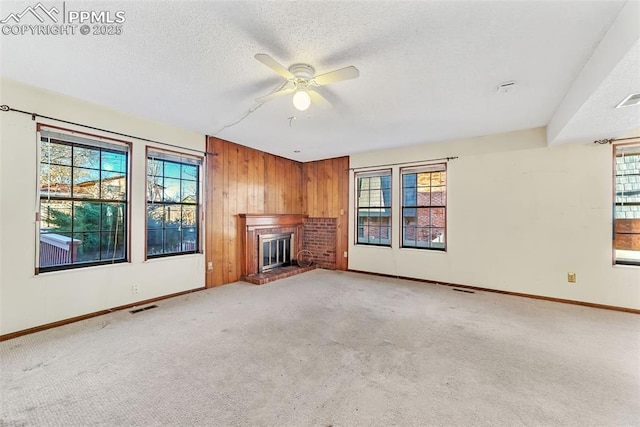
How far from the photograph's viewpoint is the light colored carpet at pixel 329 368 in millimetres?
1595

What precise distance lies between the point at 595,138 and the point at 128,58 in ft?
17.4

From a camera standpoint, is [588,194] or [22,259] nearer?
[22,259]

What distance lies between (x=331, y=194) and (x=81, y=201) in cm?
417

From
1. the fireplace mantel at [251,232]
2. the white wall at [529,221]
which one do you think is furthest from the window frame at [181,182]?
the white wall at [529,221]

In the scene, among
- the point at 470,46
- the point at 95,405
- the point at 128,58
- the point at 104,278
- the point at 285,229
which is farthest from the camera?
the point at 285,229

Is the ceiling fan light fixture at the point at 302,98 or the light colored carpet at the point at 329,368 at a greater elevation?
the ceiling fan light fixture at the point at 302,98

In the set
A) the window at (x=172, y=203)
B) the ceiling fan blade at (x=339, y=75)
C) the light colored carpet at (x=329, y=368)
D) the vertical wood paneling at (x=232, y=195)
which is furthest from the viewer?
the vertical wood paneling at (x=232, y=195)

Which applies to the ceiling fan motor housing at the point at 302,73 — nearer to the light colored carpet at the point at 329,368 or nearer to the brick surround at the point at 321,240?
the light colored carpet at the point at 329,368

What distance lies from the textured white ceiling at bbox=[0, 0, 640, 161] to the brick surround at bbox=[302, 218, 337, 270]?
288 centimetres

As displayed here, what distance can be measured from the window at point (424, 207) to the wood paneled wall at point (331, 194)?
1.27 m

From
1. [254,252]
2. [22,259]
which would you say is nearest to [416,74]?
[254,252]

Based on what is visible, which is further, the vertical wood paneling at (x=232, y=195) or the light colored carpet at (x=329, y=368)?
the vertical wood paneling at (x=232, y=195)

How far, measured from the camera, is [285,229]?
18.7 ft

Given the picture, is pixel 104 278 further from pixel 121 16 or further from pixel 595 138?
pixel 595 138
